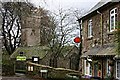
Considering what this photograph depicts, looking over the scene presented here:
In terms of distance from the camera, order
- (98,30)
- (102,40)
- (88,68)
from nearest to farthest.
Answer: (102,40), (98,30), (88,68)

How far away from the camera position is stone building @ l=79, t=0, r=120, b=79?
21.0 meters

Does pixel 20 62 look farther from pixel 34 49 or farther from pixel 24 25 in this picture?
pixel 24 25

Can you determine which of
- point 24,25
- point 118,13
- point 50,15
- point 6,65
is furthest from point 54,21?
point 118,13

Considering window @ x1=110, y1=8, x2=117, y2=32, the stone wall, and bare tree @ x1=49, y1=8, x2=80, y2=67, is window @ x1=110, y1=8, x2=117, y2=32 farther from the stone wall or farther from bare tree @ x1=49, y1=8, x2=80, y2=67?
bare tree @ x1=49, y1=8, x2=80, y2=67

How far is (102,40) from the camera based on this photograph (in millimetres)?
23891

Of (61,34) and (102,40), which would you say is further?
(61,34)

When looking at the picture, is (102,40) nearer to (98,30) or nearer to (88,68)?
(98,30)

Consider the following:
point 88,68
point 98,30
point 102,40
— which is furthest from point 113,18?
point 88,68

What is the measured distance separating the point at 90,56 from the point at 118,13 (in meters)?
4.28

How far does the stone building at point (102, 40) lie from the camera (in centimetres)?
2098

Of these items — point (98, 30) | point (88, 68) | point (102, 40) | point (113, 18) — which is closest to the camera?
point (113, 18)

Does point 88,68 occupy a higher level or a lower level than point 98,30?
lower

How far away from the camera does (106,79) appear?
2111 centimetres

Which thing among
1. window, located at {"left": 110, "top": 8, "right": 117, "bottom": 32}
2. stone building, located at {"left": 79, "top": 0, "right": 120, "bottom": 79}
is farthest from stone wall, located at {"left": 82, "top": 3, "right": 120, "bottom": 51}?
window, located at {"left": 110, "top": 8, "right": 117, "bottom": 32}
